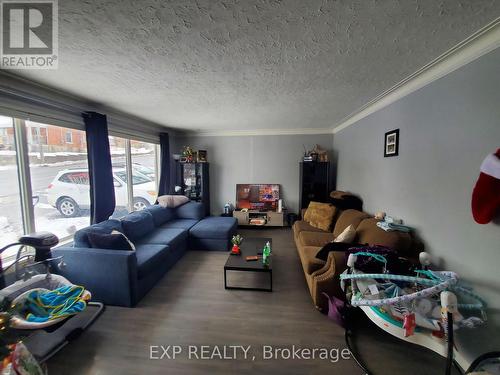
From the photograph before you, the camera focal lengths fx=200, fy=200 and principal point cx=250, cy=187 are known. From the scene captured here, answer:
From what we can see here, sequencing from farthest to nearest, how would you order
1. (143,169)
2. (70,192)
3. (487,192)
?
(143,169) → (70,192) → (487,192)

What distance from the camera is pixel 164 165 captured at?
15.2ft

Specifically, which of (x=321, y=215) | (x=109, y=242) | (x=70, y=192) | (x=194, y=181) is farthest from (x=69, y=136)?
(x=321, y=215)

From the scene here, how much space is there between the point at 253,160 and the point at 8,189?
3900 mm

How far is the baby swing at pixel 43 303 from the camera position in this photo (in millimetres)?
1576

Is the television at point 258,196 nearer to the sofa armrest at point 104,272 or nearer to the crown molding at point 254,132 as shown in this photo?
the crown molding at point 254,132

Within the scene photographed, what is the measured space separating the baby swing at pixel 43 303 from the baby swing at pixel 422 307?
232 cm

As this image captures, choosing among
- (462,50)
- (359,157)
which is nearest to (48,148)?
(462,50)

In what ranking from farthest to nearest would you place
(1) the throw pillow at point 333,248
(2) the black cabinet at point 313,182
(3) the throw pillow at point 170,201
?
1. (2) the black cabinet at point 313,182
2. (3) the throw pillow at point 170,201
3. (1) the throw pillow at point 333,248

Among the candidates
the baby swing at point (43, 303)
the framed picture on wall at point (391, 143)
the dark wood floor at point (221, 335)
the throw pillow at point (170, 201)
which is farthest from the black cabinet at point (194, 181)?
the framed picture on wall at point (391, 143)

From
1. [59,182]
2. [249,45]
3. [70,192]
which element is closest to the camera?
[249,45]

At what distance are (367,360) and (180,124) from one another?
4.39 metres

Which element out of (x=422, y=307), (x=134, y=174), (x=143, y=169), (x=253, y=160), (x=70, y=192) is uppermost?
(x=253, y=160)

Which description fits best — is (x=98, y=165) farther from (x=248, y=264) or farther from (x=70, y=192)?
(x=248, y=264)

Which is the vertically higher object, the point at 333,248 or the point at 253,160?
the point at 253,160
